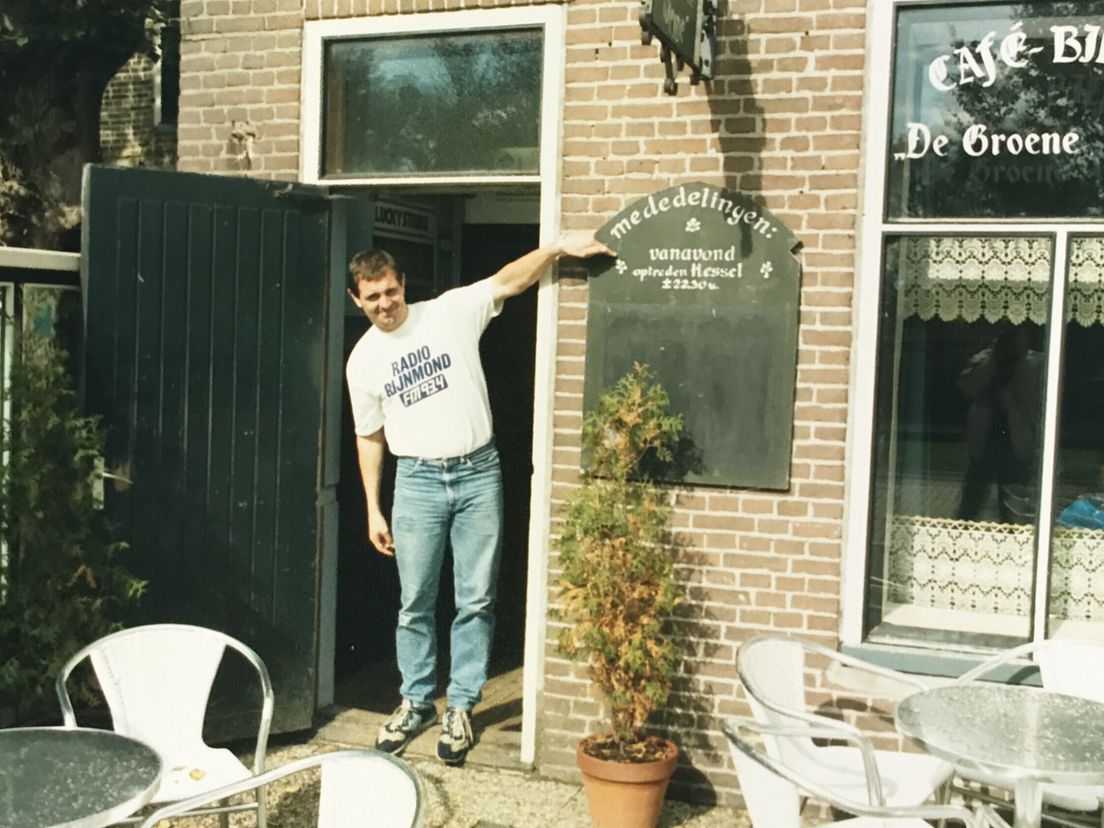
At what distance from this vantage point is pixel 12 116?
43.4 feet

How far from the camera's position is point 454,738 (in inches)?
204

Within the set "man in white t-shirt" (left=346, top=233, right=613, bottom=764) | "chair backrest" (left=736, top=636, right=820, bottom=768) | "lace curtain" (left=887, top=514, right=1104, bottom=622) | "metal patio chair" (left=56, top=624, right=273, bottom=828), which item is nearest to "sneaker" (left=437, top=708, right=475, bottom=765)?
"man in white t-shirt" (left=346, top=233, right=613, bottom=764)

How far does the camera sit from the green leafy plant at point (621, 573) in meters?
4.41

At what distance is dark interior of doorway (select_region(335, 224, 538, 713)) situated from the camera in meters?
6.30

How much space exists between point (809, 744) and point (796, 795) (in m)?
0.83

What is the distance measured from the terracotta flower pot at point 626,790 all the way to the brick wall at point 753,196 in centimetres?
48

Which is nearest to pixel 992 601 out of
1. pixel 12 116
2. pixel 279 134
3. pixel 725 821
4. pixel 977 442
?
pixel 977 442

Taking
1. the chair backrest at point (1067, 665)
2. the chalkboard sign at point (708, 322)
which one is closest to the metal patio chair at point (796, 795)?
the chair backrest at point (1067, 665)

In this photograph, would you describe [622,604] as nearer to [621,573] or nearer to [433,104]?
[621,573]

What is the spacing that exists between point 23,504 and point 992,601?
3.88 meters

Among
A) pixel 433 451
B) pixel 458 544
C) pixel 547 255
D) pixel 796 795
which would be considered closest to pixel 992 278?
pixel 547 255

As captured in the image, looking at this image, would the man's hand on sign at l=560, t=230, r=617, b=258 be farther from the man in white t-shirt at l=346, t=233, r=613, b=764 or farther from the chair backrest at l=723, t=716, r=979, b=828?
the chair backrest at l=723, t=716, r=979, b=828

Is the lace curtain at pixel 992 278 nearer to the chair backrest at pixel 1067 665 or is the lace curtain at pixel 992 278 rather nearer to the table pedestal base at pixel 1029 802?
the chair backrest at pixel 1067 665

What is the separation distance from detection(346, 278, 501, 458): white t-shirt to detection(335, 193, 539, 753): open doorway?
3.28 ft
